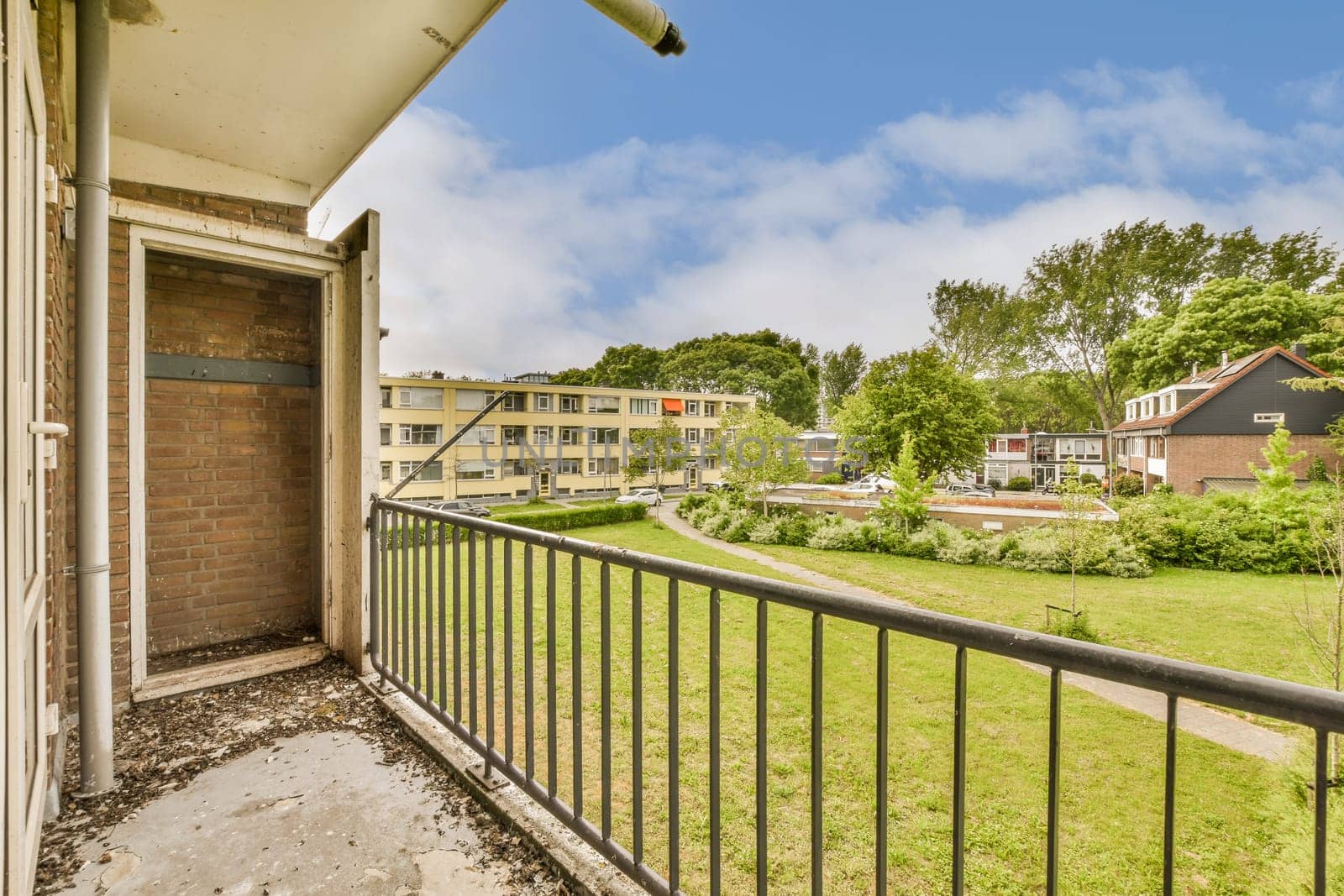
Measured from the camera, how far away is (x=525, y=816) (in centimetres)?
157

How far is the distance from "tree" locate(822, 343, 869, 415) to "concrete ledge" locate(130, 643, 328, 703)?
40974mm

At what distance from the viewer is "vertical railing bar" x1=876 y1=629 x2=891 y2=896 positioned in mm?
848

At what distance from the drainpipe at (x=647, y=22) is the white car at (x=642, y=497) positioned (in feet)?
55.9

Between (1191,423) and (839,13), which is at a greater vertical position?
(839,13)

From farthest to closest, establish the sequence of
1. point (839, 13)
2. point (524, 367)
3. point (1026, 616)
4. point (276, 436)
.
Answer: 1. point (524, 367)
2. point (839, 13)
3. point (1026, 616)
4. point (276, 436)

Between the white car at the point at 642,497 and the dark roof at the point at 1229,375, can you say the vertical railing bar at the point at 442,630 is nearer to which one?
the white car at the point at 642,497

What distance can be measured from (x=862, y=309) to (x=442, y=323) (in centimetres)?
2961

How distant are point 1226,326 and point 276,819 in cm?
3230

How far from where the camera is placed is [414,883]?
1385mm

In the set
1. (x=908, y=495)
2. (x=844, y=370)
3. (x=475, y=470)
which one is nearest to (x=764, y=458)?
(x=908, y=495)

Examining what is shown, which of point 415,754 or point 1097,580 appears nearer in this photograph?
point 415,754

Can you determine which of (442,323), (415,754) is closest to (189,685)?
(415,754)

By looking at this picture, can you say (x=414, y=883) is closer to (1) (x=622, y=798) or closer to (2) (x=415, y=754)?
(2) (x=415, y=754)

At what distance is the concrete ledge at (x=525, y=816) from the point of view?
1.34 meters
